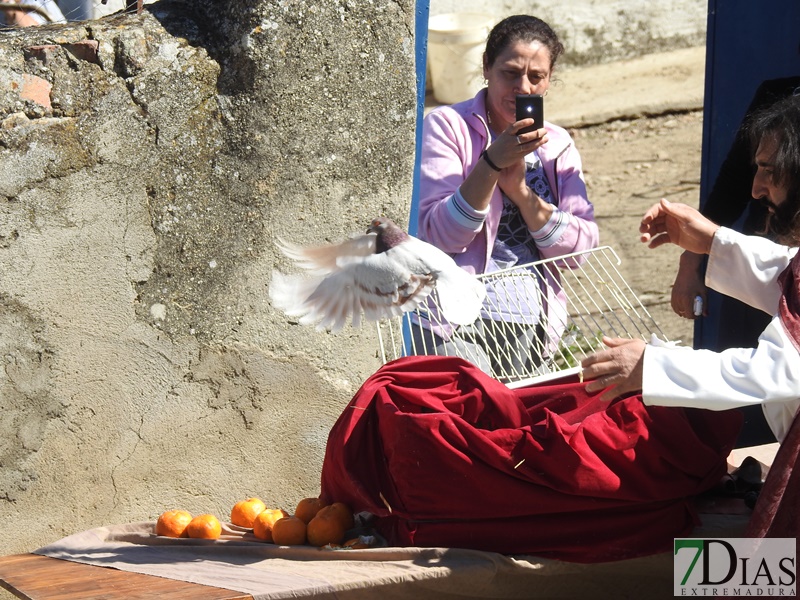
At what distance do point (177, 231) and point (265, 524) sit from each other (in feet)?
2.93

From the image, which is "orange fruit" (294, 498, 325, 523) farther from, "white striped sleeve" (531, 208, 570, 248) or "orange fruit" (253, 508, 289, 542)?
"white striped sleeve" (531, 208, 570, 248)

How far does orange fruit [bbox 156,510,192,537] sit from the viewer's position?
9.43 ft

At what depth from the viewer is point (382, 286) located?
2613mm

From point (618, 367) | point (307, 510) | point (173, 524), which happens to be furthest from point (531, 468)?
point (173, 524)

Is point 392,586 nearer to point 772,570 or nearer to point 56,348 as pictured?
point 772,570

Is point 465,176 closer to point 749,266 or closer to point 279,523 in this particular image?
point 749,266

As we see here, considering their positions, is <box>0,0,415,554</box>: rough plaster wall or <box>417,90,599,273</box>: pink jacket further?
<box>417,90,599,273</box>: pink jacket

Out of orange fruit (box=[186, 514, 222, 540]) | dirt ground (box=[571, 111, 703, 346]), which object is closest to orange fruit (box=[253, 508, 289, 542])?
orange fruit (box=[186, 514, 222, 540])

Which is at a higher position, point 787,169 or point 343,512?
point 787,169

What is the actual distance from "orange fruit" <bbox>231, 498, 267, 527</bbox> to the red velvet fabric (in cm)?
38

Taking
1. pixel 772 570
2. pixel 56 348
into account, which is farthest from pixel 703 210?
pixel 56 348

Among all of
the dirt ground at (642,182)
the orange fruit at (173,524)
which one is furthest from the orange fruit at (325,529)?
the dirt ground at (642,182)

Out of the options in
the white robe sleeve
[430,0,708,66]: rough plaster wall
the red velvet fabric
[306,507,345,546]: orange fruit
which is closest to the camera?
the red velvet fabric

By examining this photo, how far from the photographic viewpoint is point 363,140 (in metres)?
3.27
